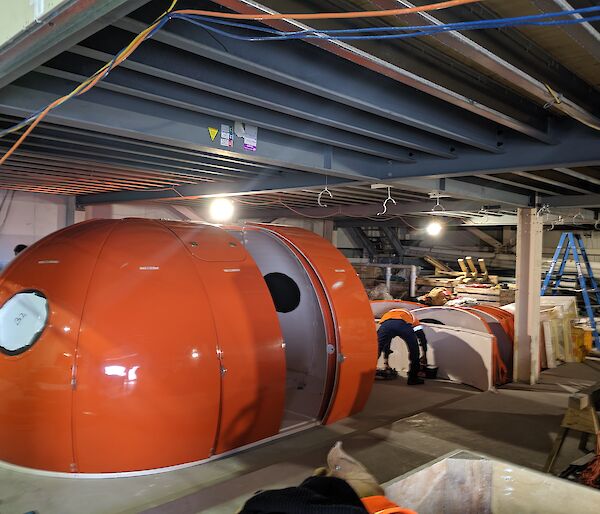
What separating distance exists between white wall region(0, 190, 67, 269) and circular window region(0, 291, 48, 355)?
275 inches

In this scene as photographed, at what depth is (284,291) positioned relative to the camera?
771cm

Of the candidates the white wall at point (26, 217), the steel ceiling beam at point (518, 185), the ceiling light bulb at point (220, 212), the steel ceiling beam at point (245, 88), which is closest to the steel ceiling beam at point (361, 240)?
the ceiling light bulb at point (220, 212)

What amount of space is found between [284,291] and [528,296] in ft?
16.5

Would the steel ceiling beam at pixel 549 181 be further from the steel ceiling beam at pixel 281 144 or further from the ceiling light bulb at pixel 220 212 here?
the ceiling light bulb at pixel 220 212

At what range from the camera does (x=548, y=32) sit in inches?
125

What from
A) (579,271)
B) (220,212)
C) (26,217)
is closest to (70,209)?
(26,217)

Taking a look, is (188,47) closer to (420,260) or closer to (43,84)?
(43,84)

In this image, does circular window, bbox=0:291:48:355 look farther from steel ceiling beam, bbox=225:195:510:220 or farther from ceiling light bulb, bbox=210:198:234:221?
ceiling light bulb, bbox=210:198:234:221

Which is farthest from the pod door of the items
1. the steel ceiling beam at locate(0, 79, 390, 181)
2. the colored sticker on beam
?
the colored sticker on beam

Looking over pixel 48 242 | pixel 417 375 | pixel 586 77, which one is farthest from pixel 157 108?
pixel 417 375

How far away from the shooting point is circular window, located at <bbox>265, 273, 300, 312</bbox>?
7.62 m

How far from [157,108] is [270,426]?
3688 millimetres

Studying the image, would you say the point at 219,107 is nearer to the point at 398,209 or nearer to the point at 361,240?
the point at 398,209

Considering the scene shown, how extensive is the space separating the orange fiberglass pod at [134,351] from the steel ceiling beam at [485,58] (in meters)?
3.49
